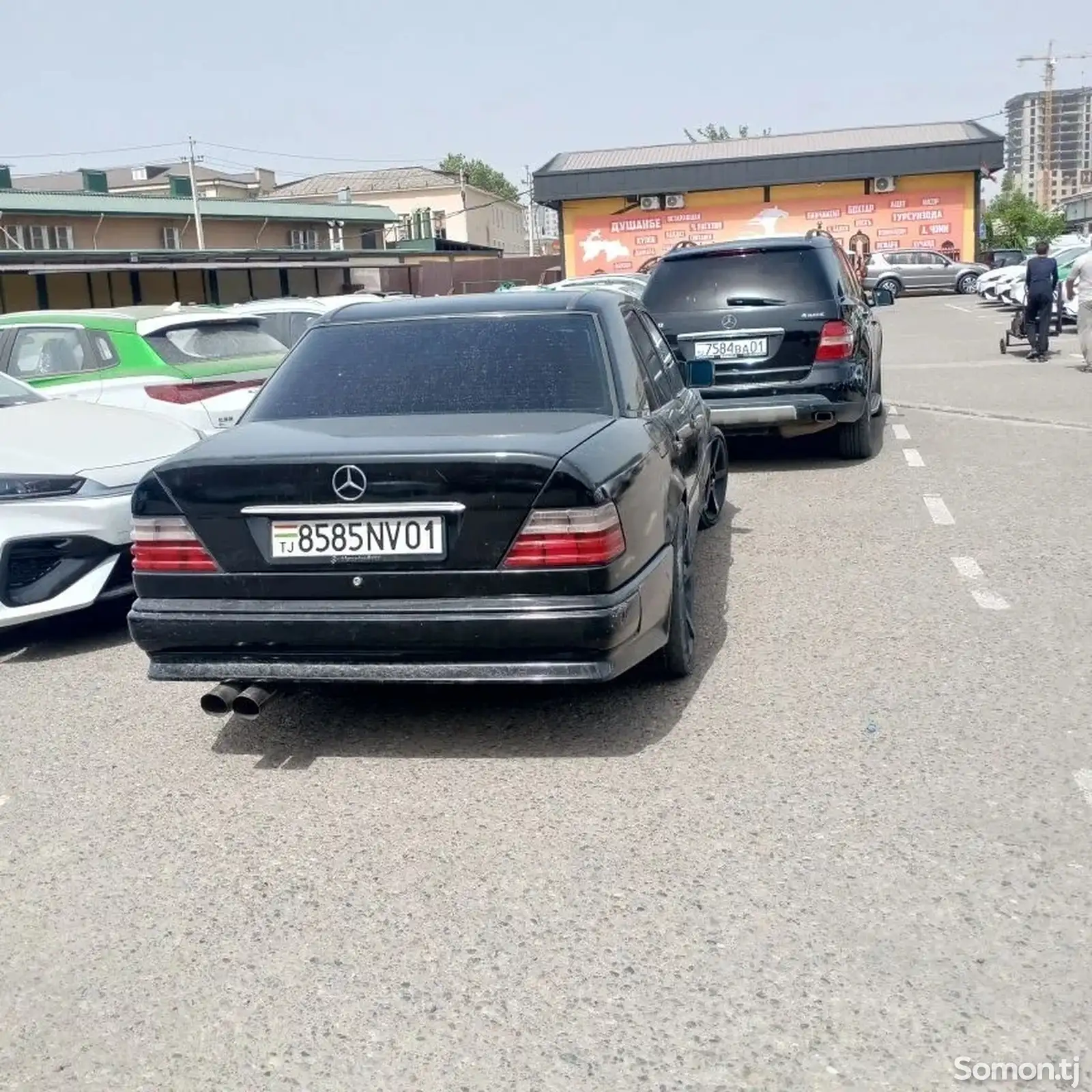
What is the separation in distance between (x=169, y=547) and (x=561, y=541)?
1.34 m

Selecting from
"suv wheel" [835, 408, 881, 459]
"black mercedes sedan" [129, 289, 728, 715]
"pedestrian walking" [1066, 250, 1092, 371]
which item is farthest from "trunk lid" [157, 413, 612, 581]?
"pedestrian walking" [1066, 250, 1092, 371]

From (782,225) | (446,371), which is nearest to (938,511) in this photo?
(446,371)

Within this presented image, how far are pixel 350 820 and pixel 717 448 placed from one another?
4638mm

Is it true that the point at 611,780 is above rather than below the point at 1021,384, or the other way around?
above

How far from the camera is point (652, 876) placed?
11.3 ft

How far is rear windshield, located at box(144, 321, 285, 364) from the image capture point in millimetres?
8930

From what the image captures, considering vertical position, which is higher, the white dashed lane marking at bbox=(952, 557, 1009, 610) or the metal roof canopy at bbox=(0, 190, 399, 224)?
the metal roof canopy at bbox=(0, 190, 399, 224)

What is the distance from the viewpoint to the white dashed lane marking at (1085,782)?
379 cm

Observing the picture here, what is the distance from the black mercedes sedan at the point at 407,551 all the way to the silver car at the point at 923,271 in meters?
39.6

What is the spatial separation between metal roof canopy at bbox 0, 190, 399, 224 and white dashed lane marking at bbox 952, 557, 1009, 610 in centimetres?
4293

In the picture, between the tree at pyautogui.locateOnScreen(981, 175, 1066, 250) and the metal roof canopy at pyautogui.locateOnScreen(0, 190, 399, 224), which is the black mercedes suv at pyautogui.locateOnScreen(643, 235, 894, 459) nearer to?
the metal roof canopy at pyautogui.locateOnScreen(0, 190, 399, 224)

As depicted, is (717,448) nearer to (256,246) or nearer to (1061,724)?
(1061,724)

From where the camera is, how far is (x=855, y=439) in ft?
33.0

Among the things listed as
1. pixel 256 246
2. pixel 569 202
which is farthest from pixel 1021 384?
pixel 256 246
